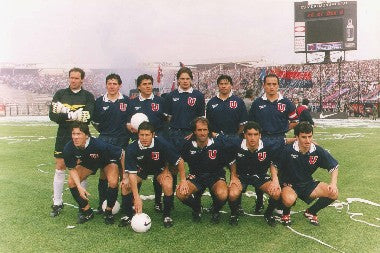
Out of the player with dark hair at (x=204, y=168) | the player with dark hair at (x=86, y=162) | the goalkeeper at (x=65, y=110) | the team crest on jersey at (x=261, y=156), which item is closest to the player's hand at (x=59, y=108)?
the goalkeeper at (x=65, y=110)

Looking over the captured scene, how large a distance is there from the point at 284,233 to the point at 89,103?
3262 mm

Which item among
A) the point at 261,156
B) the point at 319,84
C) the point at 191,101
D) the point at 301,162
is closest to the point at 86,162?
the point at 191,101

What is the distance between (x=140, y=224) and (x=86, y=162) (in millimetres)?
1332

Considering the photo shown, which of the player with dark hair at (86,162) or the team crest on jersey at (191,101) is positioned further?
the team crest on jersey at (191,101)

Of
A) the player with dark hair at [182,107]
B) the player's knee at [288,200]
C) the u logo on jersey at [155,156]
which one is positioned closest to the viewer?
the player's knee at [288,200]

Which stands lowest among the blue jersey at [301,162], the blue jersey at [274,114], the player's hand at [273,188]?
the player's hand at [273,188]

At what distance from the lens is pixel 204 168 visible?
18.0 feet

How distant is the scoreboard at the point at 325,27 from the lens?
96.8 feet

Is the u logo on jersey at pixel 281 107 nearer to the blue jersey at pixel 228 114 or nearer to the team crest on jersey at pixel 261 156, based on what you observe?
the blue jersey at pixel 228 114

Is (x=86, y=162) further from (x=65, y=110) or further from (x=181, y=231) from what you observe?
(x=181, y=231)

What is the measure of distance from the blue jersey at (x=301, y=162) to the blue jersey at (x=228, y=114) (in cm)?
101

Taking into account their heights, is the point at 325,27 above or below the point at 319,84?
above

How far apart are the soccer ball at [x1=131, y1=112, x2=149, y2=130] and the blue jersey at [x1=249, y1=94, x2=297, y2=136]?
1.72 metres

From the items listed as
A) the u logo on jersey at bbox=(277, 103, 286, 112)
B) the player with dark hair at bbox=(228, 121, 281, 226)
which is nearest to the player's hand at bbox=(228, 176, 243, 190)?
the player with dark hair at bbox=(228, 121, 281, 226)
